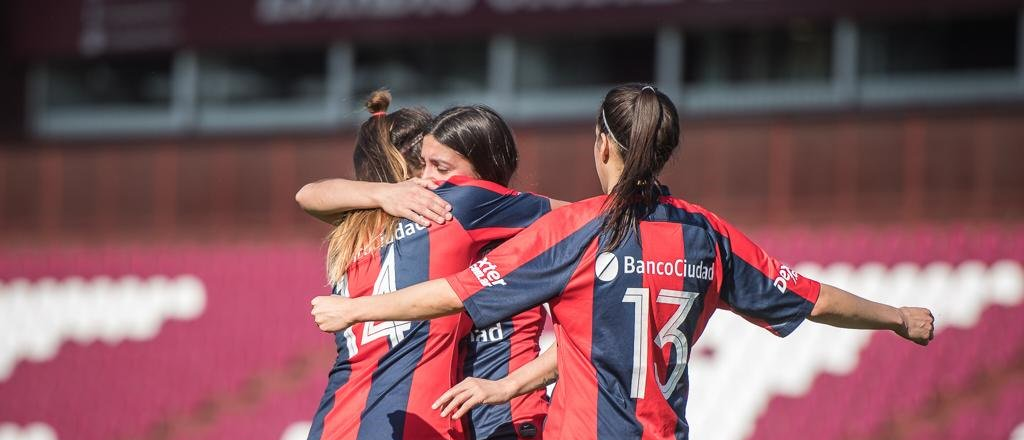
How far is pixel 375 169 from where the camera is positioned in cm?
293

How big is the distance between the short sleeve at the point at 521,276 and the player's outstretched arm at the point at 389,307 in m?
0.04

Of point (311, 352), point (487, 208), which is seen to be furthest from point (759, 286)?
point (311, 352)

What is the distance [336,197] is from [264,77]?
10481mm

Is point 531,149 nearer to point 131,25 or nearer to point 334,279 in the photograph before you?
point 131,25

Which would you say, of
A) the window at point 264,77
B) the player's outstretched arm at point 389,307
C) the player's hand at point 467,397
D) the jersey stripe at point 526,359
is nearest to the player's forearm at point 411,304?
the player's outstretched arm at point 389,307

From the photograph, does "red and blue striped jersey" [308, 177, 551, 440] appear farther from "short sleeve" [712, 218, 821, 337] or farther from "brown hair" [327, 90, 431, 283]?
"short sleeve" [712, 218, 821, 337]

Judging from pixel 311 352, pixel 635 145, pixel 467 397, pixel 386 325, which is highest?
pixel 635 145

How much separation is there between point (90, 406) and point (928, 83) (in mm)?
7935

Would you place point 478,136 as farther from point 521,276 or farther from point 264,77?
point 264,77

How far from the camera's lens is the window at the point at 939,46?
10.4 metres

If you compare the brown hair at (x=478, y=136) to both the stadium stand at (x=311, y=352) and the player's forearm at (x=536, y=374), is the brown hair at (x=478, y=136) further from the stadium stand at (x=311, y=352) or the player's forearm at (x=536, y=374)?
the stadium stand at (x=311, y=352)

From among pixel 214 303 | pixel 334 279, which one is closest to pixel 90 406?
pixel 214 303

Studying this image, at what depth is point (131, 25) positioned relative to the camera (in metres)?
13.0

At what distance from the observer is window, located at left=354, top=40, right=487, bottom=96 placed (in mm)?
12164
